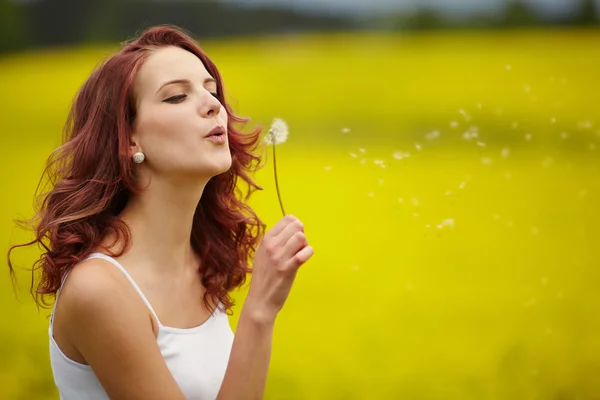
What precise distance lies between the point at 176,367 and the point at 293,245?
44 cm

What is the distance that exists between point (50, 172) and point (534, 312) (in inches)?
152

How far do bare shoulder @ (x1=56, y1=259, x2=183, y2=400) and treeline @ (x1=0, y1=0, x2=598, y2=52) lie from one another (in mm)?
6084

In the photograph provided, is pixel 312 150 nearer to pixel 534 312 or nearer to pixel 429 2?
pixel 429 2

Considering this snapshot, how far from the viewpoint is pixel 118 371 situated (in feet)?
6.43

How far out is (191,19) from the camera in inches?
321

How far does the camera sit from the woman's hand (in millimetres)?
1956

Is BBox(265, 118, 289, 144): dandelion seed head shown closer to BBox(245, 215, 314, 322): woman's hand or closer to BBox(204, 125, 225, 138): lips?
BBox(204, 125, 225, 138): lips

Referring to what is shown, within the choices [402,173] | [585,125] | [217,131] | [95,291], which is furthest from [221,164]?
[585,125]

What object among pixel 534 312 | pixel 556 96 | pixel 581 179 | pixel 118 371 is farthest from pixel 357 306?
pixel 556 96

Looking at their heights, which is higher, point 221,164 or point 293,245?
point 221,164

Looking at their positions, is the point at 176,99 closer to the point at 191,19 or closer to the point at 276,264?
the point at 276,264

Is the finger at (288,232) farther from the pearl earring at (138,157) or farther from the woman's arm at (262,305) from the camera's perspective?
the pearl earring at (138,157)

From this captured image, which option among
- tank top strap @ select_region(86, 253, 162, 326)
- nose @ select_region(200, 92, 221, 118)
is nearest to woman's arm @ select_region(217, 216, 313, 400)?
tank top strap @ select_region(86, 253, 162, 326)

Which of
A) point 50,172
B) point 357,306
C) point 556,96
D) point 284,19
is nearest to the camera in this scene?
point 50,172
